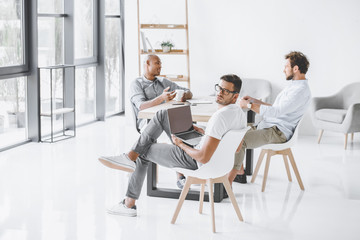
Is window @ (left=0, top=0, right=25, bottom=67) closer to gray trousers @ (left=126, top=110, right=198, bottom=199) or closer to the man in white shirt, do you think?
gray trousers @ (left=126, top=110, right=198, bottom=199)

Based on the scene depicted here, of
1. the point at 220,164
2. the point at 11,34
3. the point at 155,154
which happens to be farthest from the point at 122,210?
the point at 11,34

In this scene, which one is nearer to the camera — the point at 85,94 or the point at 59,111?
the point at 59,111

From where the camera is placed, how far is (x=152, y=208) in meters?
4.22

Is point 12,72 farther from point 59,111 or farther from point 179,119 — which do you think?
point 179,119

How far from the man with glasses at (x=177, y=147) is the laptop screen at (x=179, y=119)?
0.10m

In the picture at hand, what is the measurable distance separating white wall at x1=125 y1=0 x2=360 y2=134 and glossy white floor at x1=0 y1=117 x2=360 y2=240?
1.66 m

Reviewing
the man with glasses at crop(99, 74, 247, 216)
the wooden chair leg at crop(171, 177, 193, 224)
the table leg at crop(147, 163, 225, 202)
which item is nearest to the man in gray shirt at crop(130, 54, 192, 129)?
the table leg at crop(147, 163, 225, 202)

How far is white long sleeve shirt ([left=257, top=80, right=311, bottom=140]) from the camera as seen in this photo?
4582 millimetres

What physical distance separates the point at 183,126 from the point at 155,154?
0.29 metres

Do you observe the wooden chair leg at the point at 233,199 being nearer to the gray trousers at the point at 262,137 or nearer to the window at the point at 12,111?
the gray trousers at the point at 262,137

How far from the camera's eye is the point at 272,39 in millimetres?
7543

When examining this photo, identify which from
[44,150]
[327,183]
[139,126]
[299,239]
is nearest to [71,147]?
[44,150]

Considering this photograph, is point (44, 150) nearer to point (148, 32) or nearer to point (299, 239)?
point (148, 32)

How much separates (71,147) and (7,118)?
0.84 meters
